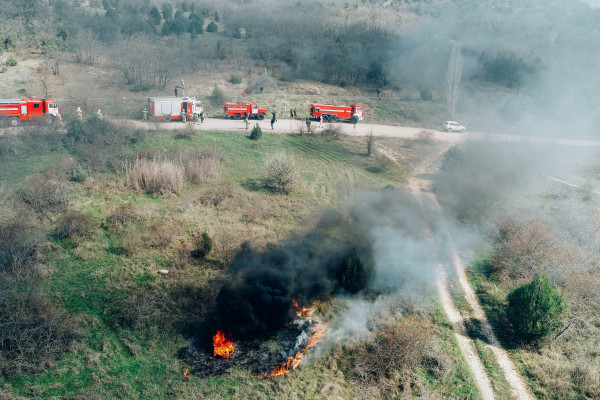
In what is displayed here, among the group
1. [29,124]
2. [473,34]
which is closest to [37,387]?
[29,124]

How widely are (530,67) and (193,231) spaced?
49534mm

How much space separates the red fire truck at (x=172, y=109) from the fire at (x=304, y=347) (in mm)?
27288

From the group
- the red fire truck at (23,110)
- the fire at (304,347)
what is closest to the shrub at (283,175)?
the fire at (304,347)

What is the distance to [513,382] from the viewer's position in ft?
37.7

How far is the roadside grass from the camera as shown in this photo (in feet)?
35.1

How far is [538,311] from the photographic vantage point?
12.6 meters

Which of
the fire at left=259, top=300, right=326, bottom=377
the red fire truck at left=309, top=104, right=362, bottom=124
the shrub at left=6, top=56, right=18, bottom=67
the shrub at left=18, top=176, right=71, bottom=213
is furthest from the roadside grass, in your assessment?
the shrub at left=6, top=56, right=18, bottom=67

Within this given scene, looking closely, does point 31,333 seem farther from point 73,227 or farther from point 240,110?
point 240,110

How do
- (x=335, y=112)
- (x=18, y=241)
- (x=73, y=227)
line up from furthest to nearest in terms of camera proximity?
(x=335, y=112) → (x=73, y=227) → (x=18, y=241)

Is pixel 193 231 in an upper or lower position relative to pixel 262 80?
lower

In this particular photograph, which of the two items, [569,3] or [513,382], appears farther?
[569,3]

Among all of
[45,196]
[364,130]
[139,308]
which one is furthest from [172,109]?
[139,308]

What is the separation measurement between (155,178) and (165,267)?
27.7 feet

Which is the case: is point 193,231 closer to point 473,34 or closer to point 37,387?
point 37,387
